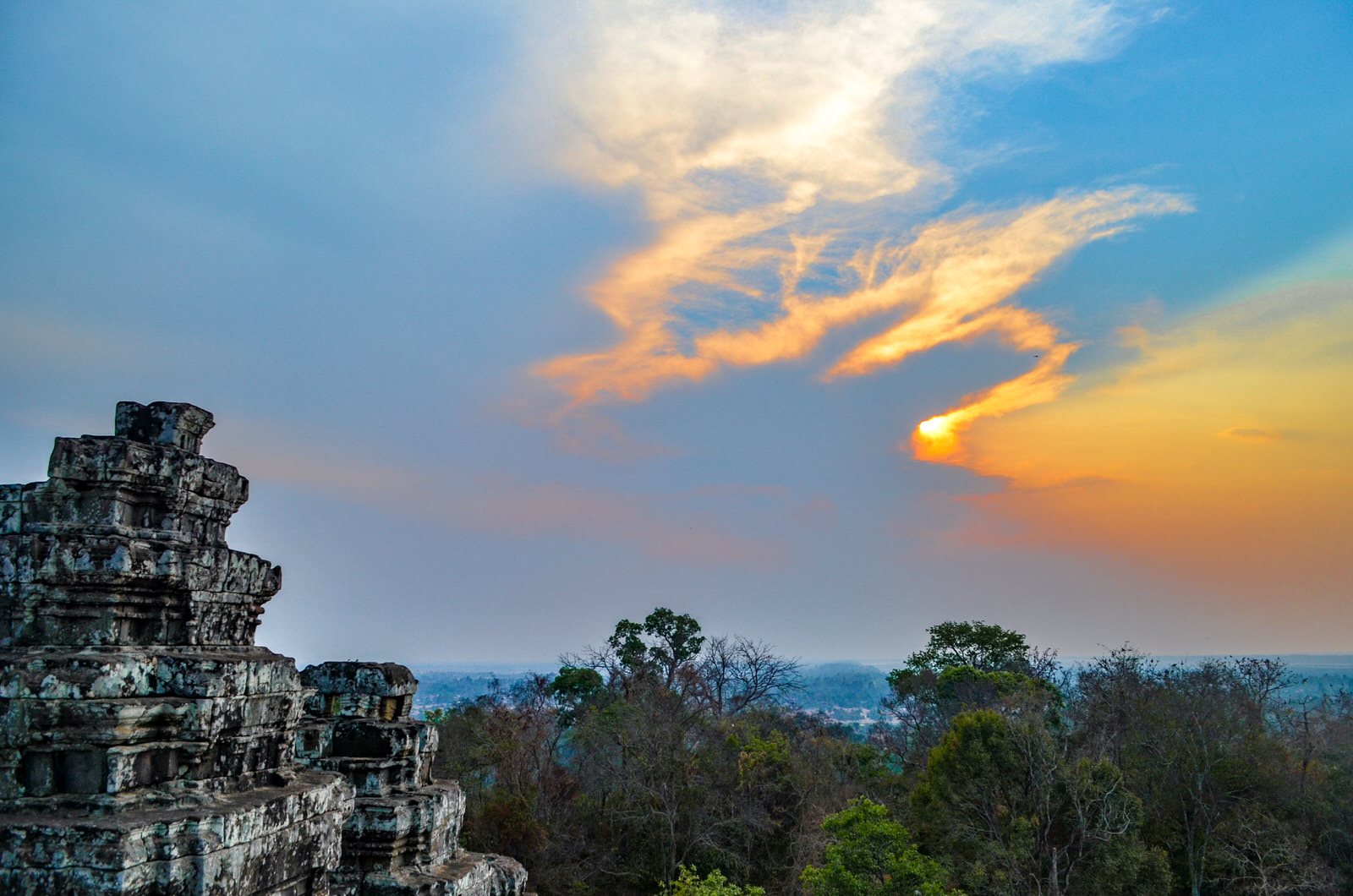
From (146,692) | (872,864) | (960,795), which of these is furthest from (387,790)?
(960,795)

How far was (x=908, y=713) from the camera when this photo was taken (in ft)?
130

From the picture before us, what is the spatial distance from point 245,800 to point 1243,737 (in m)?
28.4

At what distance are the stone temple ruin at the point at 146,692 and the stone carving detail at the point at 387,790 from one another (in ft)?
4.40

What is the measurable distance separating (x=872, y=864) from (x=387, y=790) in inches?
497

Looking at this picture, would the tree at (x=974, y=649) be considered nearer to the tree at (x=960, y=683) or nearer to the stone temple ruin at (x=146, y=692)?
the tree at (x=960, y=683)

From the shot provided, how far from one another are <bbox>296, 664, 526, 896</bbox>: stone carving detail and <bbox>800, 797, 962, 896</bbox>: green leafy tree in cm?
1076

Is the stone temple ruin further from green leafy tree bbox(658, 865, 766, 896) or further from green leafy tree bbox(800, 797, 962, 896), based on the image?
green leafy tree bbox(800, 797, 962, 896)

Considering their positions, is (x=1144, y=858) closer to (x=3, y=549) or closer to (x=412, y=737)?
(x=412, y=737)

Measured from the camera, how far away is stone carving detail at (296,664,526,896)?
20.9 feet

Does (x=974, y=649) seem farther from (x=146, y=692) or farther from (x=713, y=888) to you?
(x=146, y=692)

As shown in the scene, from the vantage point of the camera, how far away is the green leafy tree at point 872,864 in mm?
15672

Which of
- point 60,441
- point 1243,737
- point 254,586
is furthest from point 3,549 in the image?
point 1243,737

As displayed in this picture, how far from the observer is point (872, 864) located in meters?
16.2

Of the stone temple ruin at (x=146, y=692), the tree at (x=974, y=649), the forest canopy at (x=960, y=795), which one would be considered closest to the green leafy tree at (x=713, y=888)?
the forest canopy at (x=960, y=795)
